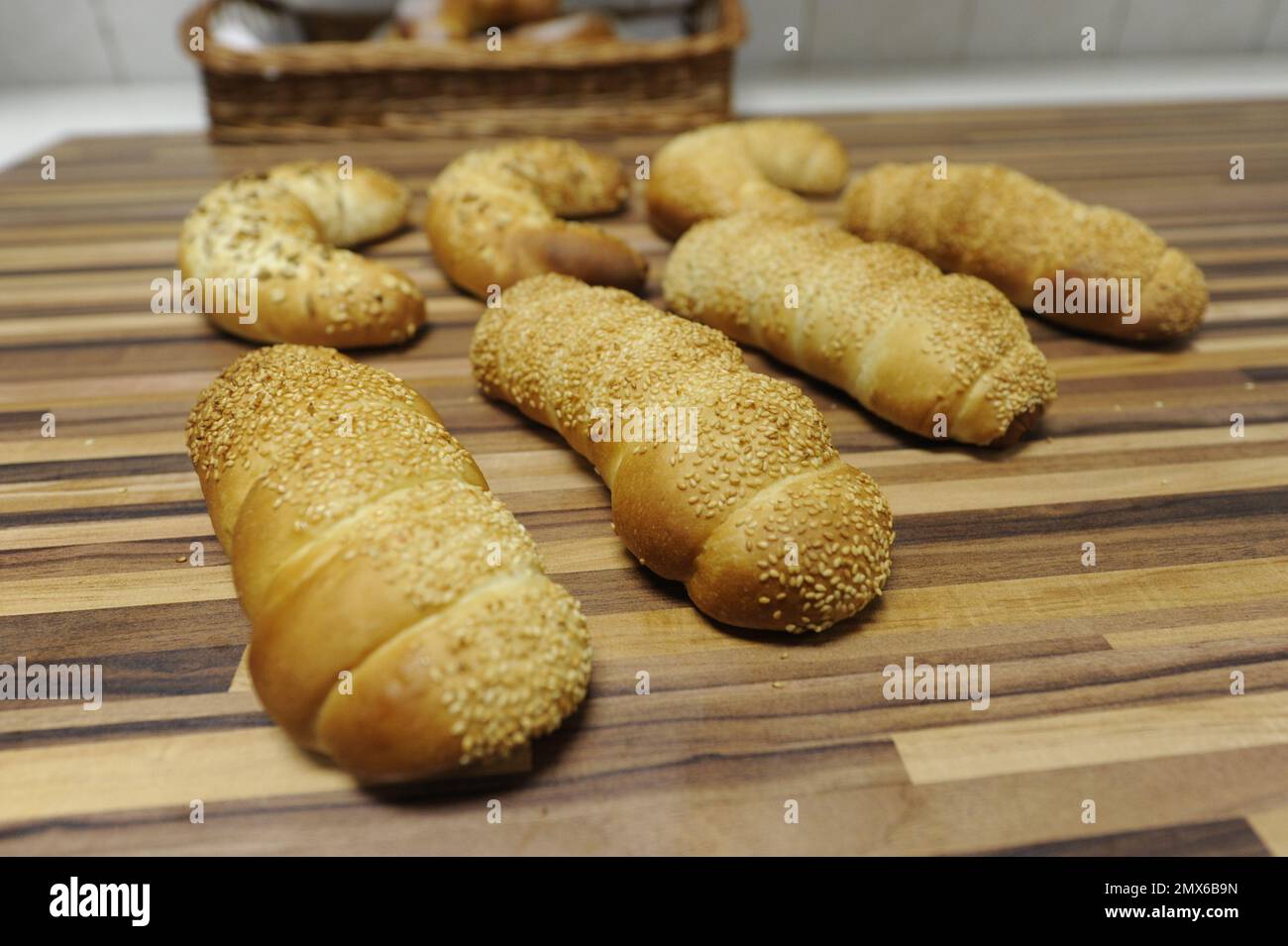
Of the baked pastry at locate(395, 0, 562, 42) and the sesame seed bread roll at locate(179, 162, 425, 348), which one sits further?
the baked pastry at locate(395, 0, 562, 42)

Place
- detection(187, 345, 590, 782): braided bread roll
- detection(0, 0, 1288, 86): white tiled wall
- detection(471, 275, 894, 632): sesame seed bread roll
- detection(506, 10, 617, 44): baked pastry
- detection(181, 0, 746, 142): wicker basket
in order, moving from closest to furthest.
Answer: detection(187, 345, 590, 782): braided bread roll, detection(471, 275, 894, 632): sesame seed bread roll, detection(181, 0, 746, 142): wicker basket, detection(506, 10, 617, 44): baked pastry, detection(0, 0, 1288, 86): white tiled wall

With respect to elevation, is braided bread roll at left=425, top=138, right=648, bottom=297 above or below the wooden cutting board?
above

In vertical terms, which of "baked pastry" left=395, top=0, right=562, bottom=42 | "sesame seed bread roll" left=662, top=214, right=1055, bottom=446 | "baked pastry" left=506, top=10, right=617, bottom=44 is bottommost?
"sesame seed bread roll" left=662, top=214, right=1055, bottom=446

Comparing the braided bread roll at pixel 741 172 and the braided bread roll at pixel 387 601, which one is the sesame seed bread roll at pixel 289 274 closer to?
the braided bread roll at pixel 387 601

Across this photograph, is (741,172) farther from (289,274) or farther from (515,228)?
(289,274)

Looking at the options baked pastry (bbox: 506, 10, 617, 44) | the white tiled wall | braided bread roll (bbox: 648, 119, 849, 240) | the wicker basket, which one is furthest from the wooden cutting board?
the white tiled wall

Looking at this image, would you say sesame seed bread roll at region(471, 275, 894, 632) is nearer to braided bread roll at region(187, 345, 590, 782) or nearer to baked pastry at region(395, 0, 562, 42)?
braided bread roll at region(187, 345, 590, 782)
